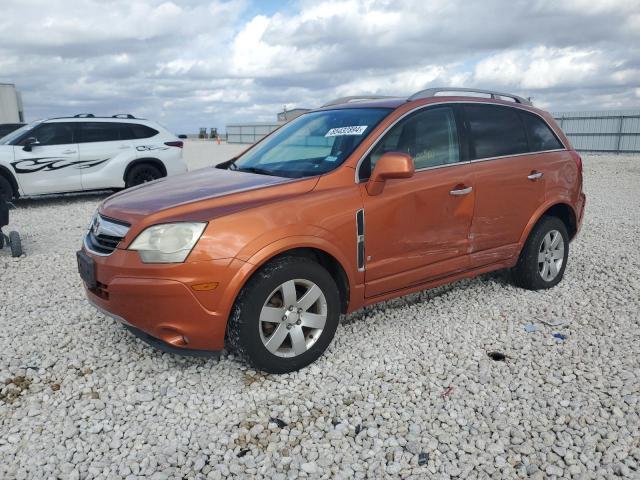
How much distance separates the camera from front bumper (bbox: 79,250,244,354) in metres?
2.97

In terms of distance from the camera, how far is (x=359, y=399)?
3.17 meters

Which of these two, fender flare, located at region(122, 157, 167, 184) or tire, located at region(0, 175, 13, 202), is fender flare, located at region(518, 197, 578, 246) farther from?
tire, located at region(0, 175, 13, 202)

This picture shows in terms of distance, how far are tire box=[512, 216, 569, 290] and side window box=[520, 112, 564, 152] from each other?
2.24 ft

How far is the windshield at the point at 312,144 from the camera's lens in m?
3.73

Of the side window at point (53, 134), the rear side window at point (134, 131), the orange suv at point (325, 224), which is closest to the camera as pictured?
the orange suv at point (325, 224)

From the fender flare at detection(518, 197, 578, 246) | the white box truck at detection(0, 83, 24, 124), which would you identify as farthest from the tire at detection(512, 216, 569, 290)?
the white box truck at detection(0, 83, 24, 124)

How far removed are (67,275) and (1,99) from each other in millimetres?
26863

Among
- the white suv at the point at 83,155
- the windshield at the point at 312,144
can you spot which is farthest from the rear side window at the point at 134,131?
the windshield at the point at 312,144

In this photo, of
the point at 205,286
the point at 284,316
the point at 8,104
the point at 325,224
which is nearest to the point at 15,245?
the point at 205,286

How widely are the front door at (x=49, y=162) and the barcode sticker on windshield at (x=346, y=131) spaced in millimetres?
7931

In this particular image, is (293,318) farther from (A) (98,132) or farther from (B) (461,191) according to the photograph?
(A) (98,132)

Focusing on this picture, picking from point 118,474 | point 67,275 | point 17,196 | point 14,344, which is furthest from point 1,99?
point 118,474

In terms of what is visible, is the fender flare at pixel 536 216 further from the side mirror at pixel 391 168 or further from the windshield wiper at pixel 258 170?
the windshield wiper at pixel 258 170

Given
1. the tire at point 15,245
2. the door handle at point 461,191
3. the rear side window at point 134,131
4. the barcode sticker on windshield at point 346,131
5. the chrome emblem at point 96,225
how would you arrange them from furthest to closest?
1. the rear side window at point 134,131
2. the tire at point 15,245
3. the door handle at point 461,191
4. the barcode sticker on windshield at point 346,131
5. the chrome emblem at point 96,225
